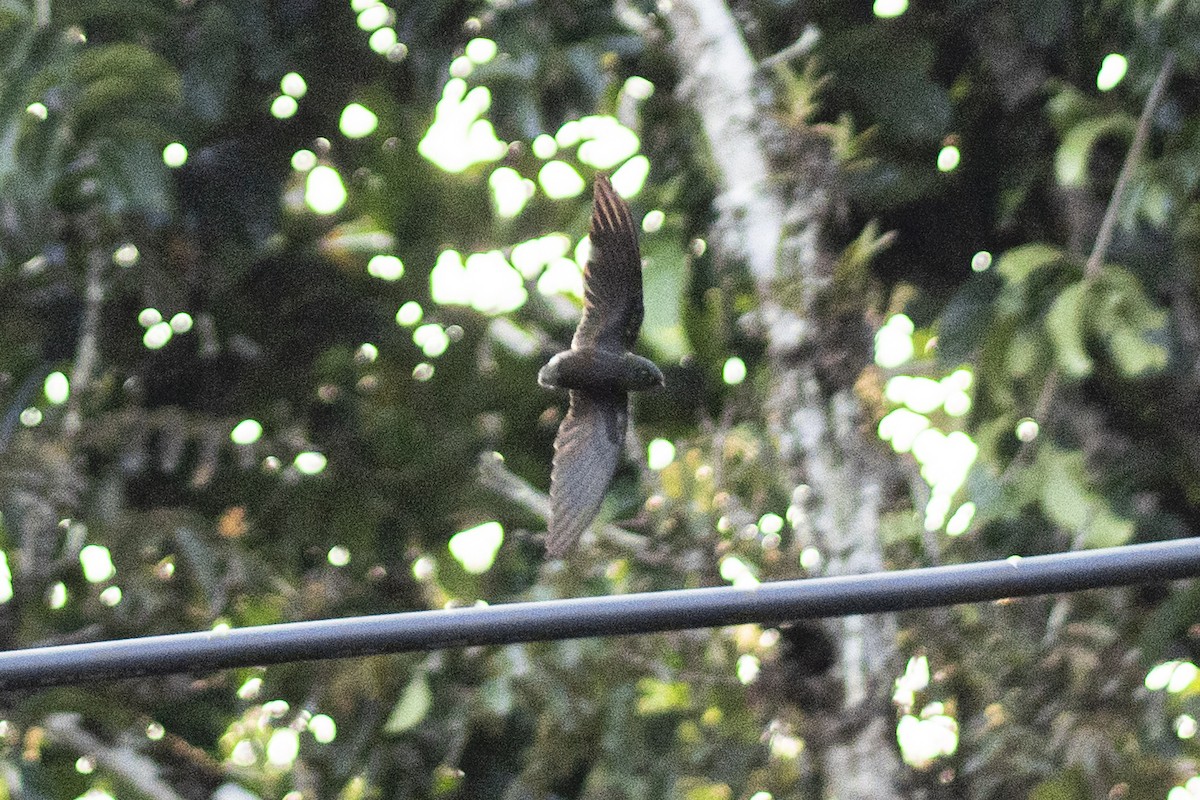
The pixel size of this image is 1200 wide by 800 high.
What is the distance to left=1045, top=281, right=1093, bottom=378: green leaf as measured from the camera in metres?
2.97

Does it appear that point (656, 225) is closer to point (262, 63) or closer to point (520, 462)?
point (520, 462)

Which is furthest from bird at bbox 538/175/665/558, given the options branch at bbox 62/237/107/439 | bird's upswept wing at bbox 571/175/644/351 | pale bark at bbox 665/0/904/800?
branch at bbox 62/237/107/439

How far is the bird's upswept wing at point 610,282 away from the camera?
2.41 m

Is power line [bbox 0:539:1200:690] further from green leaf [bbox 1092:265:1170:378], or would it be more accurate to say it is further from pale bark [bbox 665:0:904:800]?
green leaf [bbox 1092:265:1170:378]

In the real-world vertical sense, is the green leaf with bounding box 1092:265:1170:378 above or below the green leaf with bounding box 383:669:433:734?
above

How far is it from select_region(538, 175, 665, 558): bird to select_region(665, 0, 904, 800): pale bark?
0.64m

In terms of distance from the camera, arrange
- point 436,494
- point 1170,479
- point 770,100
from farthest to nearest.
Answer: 1. point 436,494
2. point 1170,479
3. point 770,100

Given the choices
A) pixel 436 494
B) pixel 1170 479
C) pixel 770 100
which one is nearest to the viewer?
pixel 770 100

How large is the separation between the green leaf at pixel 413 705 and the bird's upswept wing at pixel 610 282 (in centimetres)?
112

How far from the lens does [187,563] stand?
361 cm

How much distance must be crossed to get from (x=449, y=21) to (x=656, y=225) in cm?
69

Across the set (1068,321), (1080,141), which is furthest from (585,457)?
(1080,141)

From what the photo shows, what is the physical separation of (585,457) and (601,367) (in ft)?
0.43

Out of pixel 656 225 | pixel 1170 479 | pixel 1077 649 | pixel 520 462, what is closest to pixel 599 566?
pixel 520 462
